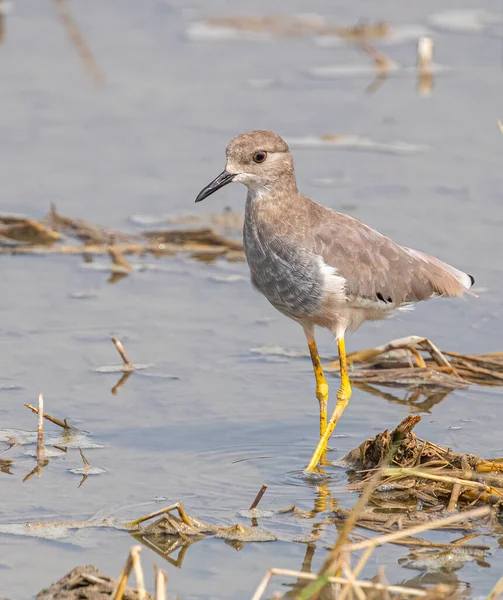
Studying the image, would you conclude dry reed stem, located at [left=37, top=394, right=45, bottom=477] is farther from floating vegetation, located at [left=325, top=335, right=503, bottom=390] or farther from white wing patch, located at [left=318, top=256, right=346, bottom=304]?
floating vegetation, located at [left=325, top=335, right=503, bottom=390]

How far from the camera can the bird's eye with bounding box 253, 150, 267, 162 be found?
713 cm

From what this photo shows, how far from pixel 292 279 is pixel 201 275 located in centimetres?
270

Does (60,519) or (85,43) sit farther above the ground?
(85,43)

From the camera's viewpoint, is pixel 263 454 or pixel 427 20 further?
pixel 427 20

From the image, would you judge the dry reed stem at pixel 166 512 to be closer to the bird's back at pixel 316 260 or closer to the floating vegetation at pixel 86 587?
the floating vegetation at pixel 86 587

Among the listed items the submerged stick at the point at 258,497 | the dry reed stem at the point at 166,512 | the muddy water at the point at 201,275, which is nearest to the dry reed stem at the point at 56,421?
the muddy water at the point at 201,275

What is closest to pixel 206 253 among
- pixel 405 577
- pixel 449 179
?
pixel 449 179

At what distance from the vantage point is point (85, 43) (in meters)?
14.2

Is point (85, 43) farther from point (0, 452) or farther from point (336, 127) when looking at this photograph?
point (0, 452)

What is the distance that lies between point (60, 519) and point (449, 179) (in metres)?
6.12

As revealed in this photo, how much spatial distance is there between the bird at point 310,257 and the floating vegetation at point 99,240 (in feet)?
8.68

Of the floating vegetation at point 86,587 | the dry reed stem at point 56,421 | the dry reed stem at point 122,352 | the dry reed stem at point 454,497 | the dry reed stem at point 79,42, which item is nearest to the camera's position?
the floating vegetation at point 86,587

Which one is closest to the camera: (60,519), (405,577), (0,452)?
(405,577)

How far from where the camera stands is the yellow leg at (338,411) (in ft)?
22.4
